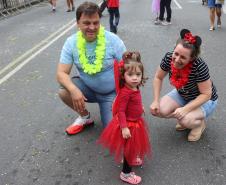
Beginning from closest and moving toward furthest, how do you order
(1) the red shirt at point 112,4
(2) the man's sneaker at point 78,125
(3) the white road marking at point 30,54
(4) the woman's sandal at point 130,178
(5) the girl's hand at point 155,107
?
(4) the woman's sandal at point 130,178 < (5) the girl's hand at point 155,107 < (2) the man's sneaker at point 78,125 < (3) the white road marking at point 30,54 < (1) the red shirt at point 112,4

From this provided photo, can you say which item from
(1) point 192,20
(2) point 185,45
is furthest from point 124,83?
(1) point 192,20

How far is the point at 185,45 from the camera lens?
3465 mm

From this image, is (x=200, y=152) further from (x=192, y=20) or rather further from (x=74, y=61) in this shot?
(x=192, y=20)

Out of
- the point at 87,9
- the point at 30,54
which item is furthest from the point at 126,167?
the point at 30,54

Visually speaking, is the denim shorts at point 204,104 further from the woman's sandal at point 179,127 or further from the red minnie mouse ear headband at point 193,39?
the red minnie mouse ear headband at point 193,39

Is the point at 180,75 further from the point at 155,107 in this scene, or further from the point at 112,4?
the point at 112,4

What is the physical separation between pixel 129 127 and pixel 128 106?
0.18 metres

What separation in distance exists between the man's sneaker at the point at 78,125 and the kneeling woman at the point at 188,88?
813 millimetres

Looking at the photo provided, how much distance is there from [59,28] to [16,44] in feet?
7.66

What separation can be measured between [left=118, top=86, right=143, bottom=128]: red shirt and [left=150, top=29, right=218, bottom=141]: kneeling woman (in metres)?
0.65

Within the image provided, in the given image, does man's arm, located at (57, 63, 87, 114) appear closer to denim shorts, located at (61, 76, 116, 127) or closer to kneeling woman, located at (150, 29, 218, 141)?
denim shorts, located at (61, 76, 116, 127)

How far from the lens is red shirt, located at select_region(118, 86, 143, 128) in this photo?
3.05m

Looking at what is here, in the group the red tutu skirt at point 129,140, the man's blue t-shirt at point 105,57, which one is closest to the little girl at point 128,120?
the red tutu skirt at point 129,140

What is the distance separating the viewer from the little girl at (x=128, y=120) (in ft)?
9.88
